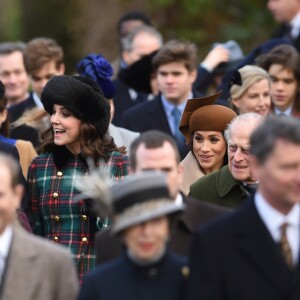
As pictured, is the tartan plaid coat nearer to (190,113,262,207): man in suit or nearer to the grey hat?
(190,113,262,207): man in suit

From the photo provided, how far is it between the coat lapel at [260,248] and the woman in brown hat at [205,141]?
3333 millimetres

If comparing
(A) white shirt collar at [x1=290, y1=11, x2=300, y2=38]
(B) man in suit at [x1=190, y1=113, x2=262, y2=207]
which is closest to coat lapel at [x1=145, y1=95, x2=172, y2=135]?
(A) white shirt collar at [x1=290, y1=11, x2=300, y2=38]

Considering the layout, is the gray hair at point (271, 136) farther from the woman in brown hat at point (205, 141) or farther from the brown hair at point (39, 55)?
the brown hair at point (39, 55)

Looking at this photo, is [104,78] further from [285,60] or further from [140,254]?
Result: [140,254]

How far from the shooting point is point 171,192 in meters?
7.65

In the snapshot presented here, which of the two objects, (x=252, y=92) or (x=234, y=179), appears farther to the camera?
(x=252, y=92)

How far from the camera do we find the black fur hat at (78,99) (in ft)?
31.8

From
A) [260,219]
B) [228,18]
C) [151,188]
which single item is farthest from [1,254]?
[228,18]

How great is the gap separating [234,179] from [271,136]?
2452 mm

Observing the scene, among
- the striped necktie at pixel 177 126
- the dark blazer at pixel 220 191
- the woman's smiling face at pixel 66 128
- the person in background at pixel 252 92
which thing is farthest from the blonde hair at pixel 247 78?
the woman's smiling face at pixel 66 128

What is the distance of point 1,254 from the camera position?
24.4 ft

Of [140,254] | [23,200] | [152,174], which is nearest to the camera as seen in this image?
[140,254]

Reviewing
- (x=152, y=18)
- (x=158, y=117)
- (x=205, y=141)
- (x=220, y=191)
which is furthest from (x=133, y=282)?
(x=152, y=18)

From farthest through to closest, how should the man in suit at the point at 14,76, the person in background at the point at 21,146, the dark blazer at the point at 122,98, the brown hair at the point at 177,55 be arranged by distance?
the dark blazer at the point at 122,98
the man in suit at the point at 14,76
the brown hair at the point at 177,55
the person in background at the point at 21,146
